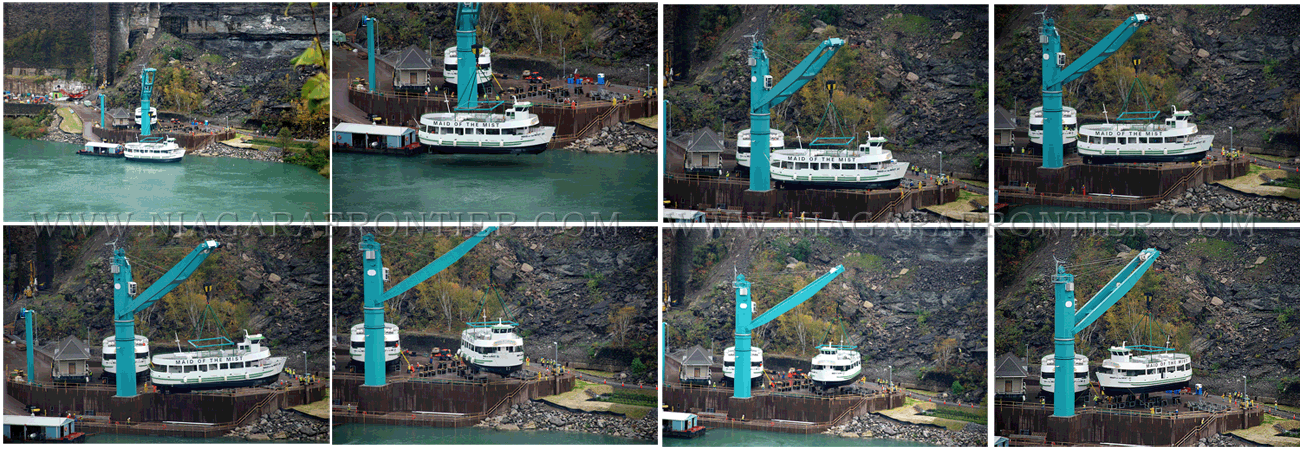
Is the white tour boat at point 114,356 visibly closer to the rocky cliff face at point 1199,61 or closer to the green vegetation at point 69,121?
the green vegetation at point 69,121

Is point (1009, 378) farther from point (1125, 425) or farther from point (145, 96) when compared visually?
point (145, 96)

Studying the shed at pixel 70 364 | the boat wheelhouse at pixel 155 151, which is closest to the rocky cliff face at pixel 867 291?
the boat wheelhouse at pixel 155 151

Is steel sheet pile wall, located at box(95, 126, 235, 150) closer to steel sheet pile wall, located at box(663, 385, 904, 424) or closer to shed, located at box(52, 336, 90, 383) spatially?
shed, located at box(52, 336, 90, 383)

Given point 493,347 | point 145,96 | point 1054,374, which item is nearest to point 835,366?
point 1054,374

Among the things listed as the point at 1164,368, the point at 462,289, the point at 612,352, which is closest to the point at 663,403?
the point at 612,352

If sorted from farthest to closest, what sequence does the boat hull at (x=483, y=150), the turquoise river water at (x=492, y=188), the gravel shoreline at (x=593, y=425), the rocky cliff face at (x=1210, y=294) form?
the gravel shoreline at (x=593, y=425) < the boat hull at (x=483, y=150) < the turquoise river water at (x=492, y=188) < the rocky cliff face at (x=1210, y=294)

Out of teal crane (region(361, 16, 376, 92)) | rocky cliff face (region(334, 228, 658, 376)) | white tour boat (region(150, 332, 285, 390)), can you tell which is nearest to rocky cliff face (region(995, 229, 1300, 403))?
rocky cliff face (region(334, 228, 658, 376))

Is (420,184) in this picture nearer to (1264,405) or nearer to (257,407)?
(257,407)
